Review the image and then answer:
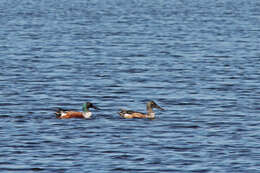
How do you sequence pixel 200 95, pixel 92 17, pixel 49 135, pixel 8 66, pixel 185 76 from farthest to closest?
pixel 92 17 → pixel 8 66 → pixel 185 76 → pixel 200 95 → pixel 49 135

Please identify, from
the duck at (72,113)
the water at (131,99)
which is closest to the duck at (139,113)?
the water at (131,99)

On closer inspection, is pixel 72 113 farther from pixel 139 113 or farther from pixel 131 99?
pixel 131 99

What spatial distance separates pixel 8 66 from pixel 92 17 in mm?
48360

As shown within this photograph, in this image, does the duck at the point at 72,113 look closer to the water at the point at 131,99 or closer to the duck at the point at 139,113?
the water at the point at 131,99

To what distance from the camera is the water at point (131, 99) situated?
72.1 feet

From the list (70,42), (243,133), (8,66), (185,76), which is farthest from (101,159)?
(70,42)

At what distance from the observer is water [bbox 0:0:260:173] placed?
22.0 meters

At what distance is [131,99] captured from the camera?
106ft

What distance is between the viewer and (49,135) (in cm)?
2506

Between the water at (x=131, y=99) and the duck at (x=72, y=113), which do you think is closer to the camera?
the water at (x=131, y=99)

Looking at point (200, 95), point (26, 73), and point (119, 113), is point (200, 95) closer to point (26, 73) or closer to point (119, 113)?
point (119, 113)

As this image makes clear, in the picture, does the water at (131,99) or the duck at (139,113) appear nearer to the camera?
the water at (131,99)

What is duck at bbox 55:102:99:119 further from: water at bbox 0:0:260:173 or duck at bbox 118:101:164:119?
duck at bbox 118:101:164:119

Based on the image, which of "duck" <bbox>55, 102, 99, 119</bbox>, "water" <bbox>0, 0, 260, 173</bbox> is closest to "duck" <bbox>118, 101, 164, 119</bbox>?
"water" <bbox>0, 0, 260, 173</bbox>
